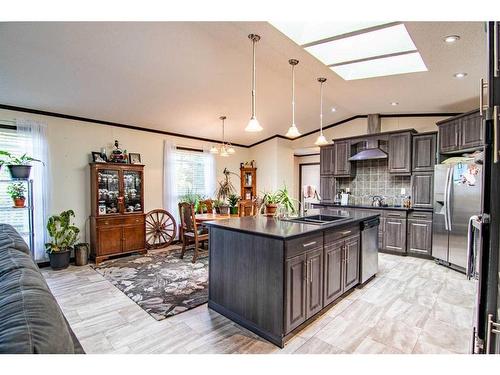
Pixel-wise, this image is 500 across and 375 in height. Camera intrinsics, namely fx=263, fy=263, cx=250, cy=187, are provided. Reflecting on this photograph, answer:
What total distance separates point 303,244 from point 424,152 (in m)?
4.01

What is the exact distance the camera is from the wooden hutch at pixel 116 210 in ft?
15.1

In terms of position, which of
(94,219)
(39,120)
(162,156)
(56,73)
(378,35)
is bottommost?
(94,219)

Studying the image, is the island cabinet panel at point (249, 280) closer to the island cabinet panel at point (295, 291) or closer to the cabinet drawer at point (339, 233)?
the island cabinet panel at point (295, 291)

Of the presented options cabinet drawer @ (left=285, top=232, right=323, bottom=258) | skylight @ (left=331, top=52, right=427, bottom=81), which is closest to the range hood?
skylight @ (left=331, top=52, right=427, bottom=81)

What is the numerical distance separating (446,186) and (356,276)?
2.32 meters

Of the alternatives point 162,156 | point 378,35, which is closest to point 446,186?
point 378,35

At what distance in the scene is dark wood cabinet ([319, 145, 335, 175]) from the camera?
6.35 m

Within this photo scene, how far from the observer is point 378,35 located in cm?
316

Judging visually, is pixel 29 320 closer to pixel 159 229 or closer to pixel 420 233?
pixel 159 229

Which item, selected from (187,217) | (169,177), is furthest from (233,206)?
(169,177)

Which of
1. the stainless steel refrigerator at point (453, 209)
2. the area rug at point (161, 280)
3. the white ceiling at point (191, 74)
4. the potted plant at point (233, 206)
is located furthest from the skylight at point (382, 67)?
the area rug at point (161, 280)

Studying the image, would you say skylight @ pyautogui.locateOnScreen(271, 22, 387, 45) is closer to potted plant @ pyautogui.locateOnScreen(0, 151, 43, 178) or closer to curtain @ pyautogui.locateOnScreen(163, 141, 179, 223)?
curtain @ pyautogui.locateOnScreen(163, 141, 179, 223)

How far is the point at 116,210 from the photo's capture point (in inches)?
192
